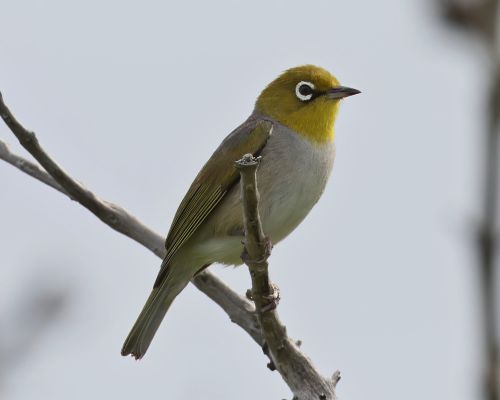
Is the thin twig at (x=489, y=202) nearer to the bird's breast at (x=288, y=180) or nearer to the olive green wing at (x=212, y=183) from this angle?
the bird's breast at (x=288, y=180)

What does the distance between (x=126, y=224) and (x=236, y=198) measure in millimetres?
1038

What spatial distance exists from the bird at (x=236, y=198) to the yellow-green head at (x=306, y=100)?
1 cm

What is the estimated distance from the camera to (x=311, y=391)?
214 inches

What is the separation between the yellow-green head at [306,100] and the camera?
7.66 metres

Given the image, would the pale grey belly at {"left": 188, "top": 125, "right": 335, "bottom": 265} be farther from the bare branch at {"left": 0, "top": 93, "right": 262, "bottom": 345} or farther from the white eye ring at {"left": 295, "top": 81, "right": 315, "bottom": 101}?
the white eye ring at {"left": 295, "top": 81, "right": 315, "bottom": 101}

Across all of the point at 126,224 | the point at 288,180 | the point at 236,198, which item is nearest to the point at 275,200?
the point at 288,180

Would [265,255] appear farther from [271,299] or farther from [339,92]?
[339,92]

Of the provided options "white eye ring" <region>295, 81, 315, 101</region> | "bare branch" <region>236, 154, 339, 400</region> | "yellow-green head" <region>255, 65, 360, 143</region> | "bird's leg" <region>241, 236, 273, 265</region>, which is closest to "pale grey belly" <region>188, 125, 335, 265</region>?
"yellow-green head" <region>255, 65, 360, 143</region>

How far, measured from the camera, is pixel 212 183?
7188mm

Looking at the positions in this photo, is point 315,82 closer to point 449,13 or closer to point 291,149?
point 291,149

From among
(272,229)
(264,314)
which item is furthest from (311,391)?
(272,229)

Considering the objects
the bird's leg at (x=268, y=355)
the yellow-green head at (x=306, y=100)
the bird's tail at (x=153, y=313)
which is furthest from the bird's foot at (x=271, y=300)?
A: the yellow-green head at (x=306, y=100)

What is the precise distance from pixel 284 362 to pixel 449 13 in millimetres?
4711

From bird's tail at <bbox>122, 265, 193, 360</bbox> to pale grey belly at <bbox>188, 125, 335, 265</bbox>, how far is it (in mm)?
344
